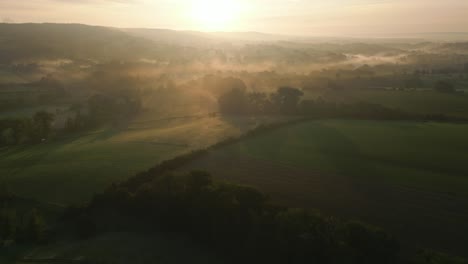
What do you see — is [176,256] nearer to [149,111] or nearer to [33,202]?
[33,202]

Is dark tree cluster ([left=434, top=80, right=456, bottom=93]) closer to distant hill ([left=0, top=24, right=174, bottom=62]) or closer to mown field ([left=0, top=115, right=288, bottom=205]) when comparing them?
mown field ([left=0, top=115, right=288, bottom=205])

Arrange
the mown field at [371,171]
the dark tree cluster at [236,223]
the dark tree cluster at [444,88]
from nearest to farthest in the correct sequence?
the dark tree cluster at [236,223]
the mown field at [371,171]
the dark tree cluster at [444,88]

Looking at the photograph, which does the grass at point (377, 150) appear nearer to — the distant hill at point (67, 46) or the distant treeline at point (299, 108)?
the distant treeline at point (299, 108)

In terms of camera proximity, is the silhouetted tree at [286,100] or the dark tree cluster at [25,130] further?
the silhouetted tree at [286,100]

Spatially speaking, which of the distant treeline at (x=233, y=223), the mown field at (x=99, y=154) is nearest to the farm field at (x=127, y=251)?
the distant treeline at (x=233, y=223)

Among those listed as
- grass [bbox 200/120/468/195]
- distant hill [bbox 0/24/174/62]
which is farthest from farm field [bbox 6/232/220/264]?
distant hill [bbox 0/24/174/62]

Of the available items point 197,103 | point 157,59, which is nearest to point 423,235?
point 197,103
